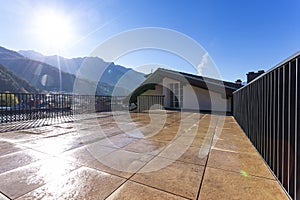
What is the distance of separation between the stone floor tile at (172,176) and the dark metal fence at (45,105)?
18.9ft

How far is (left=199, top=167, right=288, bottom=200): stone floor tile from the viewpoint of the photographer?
1436 mm

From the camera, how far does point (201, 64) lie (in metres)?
8.93

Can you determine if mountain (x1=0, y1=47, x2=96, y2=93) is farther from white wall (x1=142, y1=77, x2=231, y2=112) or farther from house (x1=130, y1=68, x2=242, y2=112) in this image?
white wall (x1=142, y1=77, x2=231, y2=112)

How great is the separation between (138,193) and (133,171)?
0.48 meters

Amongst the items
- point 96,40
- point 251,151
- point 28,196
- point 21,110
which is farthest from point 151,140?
point 96,40

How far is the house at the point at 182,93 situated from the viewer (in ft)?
32.5

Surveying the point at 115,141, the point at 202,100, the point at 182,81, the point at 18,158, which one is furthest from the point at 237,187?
the point at 182,81

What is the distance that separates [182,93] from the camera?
455 inches

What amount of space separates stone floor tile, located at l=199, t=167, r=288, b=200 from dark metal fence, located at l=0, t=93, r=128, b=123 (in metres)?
6.47

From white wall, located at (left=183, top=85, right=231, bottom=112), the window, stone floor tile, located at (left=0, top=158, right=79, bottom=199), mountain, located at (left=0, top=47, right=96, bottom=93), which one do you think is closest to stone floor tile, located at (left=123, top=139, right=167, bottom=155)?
stone floor tile, located at (left=0, top=158, right=79, bottom=199)

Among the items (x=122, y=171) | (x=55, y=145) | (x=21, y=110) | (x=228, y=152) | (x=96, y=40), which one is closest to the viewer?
(x=122, y=171)

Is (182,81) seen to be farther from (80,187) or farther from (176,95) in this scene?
(80,187)

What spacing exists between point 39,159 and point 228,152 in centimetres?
297

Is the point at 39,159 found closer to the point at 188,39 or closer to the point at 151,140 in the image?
the point at 151,140
